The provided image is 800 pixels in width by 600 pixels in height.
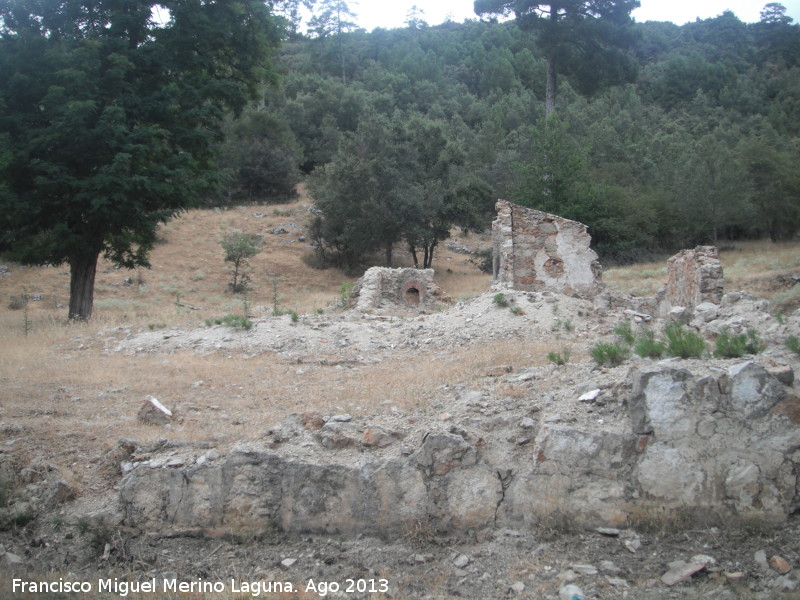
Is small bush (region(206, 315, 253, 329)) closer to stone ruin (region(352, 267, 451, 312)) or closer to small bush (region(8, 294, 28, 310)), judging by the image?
stone ruin (region(352, 267, 451, 312))

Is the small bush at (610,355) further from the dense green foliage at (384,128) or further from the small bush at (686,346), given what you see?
the dense green foliage at (384,128)

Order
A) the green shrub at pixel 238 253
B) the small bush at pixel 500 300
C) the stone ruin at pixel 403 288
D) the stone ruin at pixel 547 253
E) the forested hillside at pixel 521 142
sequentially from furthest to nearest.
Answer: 1. the forested hillside at pixel 521 142
2. the green shrub at pixel 238 253
3. the stone ruin at pixel 403 288
4. the stone ruin at pixel 547 253
5. the small bush at pixel 500 300

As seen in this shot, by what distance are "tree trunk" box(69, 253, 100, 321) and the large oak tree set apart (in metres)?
0.03

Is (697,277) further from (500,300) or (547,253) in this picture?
(547,253)

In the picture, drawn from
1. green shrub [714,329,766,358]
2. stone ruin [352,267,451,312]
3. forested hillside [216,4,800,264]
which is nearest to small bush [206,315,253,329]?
stone ruin [352,267,451,312]

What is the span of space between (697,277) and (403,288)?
799 cm

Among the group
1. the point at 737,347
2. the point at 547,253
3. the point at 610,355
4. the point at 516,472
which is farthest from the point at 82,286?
the point at 737,347

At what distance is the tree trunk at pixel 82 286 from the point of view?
1723 cm

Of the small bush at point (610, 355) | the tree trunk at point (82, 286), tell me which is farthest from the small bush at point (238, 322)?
the small bush at point (610, 355)

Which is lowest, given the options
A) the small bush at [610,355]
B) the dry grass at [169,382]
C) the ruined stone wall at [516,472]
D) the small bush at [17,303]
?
the small bush at [17,303]

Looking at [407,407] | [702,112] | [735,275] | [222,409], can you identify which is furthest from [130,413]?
[702,112]

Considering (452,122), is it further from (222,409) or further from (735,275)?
(222,409)

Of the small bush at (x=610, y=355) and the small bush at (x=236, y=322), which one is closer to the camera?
the small bush at (x=610, y=355)

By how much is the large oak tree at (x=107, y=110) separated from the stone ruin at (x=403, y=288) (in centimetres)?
485
